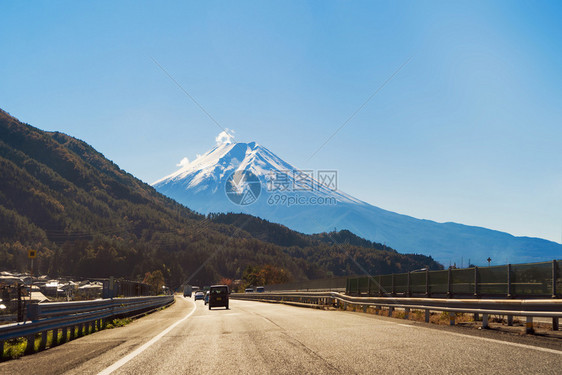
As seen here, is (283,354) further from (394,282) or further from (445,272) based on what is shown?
(394,282)

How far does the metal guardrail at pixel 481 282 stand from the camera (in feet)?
A: 50.0

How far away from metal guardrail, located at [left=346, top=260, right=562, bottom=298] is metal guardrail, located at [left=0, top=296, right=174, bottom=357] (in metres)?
13.0

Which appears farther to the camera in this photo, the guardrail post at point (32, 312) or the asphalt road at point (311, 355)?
the guardrail post at point (32, 312)

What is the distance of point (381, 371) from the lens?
6270mm

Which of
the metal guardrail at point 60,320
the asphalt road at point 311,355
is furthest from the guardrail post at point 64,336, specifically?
the asphalt road at point 311,355

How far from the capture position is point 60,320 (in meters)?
11.4

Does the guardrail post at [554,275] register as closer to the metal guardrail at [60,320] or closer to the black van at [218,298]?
the metal guardrail at [60,320]

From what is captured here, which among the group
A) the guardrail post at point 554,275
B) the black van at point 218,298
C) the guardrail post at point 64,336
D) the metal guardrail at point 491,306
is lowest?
the black van at point 218,298

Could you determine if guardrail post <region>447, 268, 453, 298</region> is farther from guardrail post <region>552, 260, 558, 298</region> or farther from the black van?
the black van

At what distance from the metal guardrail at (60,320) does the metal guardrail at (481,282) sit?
12956 millimetres

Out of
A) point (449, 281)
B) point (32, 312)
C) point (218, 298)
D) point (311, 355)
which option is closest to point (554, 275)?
point (449, 281)

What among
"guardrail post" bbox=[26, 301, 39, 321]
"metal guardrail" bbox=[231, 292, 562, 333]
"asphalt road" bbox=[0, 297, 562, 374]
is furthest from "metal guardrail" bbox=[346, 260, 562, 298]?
"guardrail post" bbox=[26, 301, 39, 321]

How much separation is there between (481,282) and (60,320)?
15.4m

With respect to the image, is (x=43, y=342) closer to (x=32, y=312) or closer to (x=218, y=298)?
(x=32, y=312)
